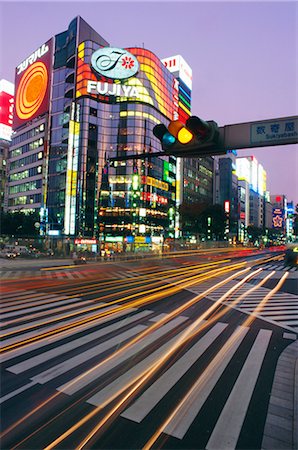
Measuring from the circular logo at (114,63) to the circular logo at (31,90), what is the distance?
18.5 m

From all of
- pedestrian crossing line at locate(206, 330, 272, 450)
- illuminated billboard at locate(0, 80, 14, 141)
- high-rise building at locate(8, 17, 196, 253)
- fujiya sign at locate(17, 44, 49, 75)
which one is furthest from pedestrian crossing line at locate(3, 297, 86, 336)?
illuminated billboard at locate(0, 80, 14, 141)

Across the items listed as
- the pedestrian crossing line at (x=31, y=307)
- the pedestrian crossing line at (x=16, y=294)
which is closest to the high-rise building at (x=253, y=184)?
the pedestrian crossing line at (x=16, y=294)

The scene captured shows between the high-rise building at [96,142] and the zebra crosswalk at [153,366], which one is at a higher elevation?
the high-rise building at [96,142]

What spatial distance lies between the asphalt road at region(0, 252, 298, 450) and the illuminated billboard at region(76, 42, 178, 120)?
71.7 m

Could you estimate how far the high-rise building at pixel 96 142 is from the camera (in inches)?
2675

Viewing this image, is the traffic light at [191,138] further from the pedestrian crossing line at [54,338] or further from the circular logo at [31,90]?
the circular logo at [31,90]

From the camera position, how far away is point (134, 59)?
7219 cm

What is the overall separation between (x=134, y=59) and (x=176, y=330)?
7921 cm

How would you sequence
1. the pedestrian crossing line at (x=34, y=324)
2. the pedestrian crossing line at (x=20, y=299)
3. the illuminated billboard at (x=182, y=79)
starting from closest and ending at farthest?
the pedestrian crossing line at (x=34, y=324), the pedestrian crossing line at (x=20, y=299), the illuminated billboard at (x=182, y=79)

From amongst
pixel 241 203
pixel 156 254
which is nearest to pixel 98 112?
pixel 156 254

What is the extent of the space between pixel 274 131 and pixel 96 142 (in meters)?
70.7

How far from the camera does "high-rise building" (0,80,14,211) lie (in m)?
104

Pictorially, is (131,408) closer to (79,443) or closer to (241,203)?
(79,443)

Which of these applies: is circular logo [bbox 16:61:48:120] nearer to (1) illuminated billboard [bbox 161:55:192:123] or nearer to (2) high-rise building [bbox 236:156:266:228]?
(1) illuminated billboard [bbox 161:55:192:123]
